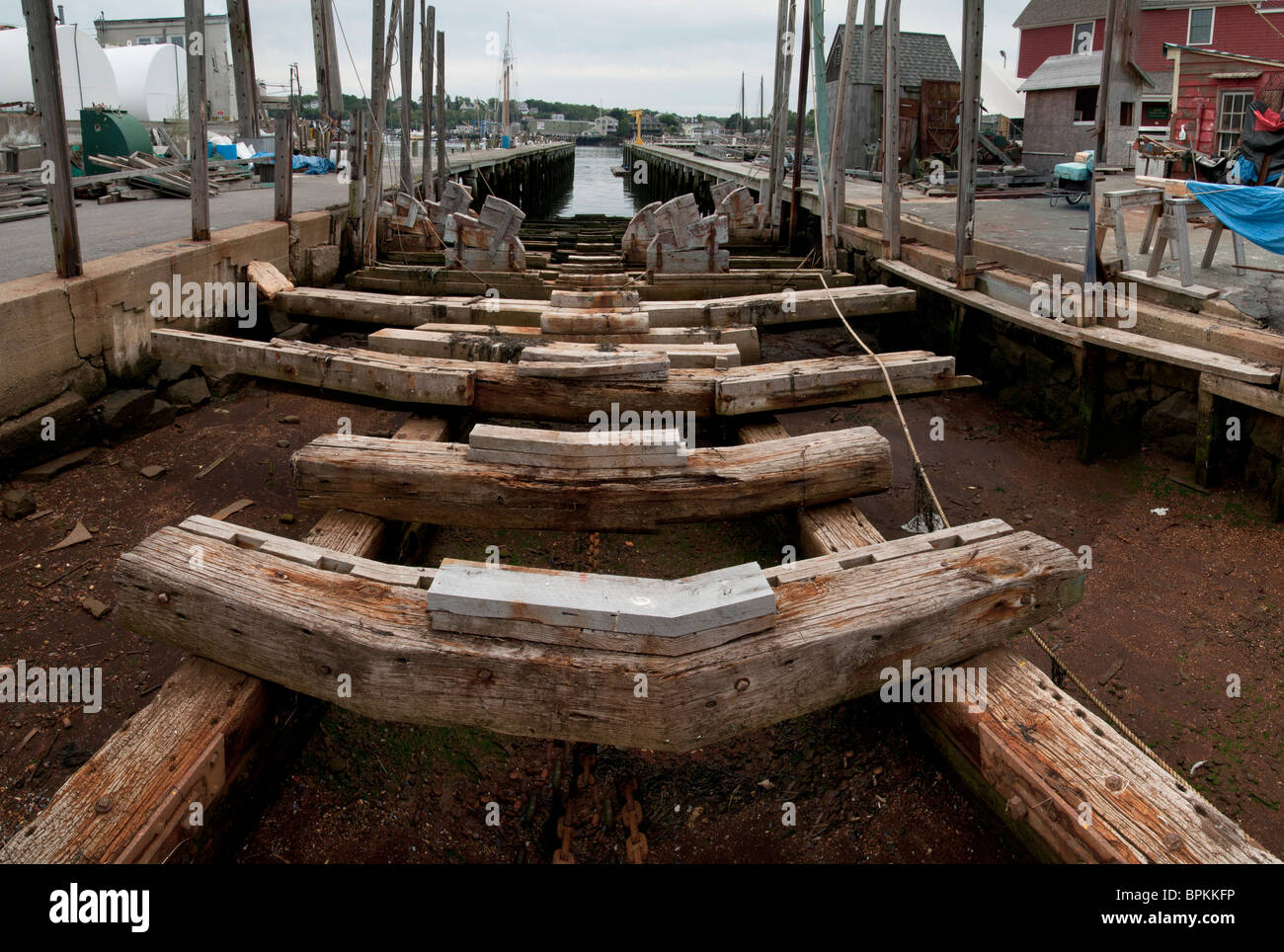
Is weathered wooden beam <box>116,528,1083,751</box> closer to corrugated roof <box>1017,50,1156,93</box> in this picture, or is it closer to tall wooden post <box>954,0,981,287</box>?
tall wooden post <box>954,0,981,287</box>

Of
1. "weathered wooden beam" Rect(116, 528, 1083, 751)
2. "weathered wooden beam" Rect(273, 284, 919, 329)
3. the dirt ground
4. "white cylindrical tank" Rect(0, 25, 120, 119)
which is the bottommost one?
the dirt ground

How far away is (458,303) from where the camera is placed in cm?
684

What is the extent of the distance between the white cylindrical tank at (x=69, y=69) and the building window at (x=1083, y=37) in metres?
35.4

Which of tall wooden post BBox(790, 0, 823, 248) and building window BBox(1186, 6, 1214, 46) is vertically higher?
building window BBox(1186, 6, 1214, 46)

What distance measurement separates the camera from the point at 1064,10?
36.0 m

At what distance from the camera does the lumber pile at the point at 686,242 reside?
9.45 meters

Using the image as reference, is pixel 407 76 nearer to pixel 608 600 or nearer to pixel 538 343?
pixel 538 343

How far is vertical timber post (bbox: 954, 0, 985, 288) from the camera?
23.5ft

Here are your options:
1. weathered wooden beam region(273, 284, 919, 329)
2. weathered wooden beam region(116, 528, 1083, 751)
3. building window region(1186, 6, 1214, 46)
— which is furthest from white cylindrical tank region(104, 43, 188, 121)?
building window region(1186, 6, 1214, 46)

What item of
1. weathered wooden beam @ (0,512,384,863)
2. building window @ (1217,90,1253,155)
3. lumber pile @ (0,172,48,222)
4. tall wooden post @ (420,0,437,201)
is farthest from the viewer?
building window @ (1217,90,1253,155)

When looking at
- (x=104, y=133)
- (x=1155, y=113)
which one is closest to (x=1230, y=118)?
(x=1155, y=113)

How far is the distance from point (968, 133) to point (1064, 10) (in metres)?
36.0
